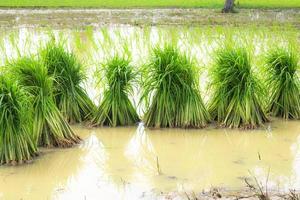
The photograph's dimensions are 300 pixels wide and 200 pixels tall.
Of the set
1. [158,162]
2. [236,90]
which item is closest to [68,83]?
[158,162]

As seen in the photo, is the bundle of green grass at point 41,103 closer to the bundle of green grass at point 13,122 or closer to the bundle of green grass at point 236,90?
the bundle of green grass at point 13,122

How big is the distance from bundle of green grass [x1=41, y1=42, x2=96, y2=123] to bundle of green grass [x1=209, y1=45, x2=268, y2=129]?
2.02 meters

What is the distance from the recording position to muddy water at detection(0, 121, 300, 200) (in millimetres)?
6160

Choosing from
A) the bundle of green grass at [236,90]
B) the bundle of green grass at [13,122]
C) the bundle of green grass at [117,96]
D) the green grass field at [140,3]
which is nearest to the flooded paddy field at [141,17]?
the green grass field at [140,3]

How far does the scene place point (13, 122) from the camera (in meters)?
6.75

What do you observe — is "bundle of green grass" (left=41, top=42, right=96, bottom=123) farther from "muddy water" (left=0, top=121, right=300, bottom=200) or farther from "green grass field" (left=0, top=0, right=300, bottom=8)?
"green grass field" (left=0, top=0, right=300, bottom=8)

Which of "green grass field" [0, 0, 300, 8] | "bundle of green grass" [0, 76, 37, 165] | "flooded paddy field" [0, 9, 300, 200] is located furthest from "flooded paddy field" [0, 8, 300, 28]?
"bundle of green grass" [0, 76, 37, 165]

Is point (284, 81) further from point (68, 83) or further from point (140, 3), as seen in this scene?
point (140, 3)

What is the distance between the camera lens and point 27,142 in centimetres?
696

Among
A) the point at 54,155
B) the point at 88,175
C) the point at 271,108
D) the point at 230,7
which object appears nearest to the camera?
the point at 88,175

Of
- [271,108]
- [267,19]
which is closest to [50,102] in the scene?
[271,108]

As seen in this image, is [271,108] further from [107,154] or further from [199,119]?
[107,154]

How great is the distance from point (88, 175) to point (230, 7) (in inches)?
784

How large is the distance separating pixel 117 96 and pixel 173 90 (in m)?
0.85
